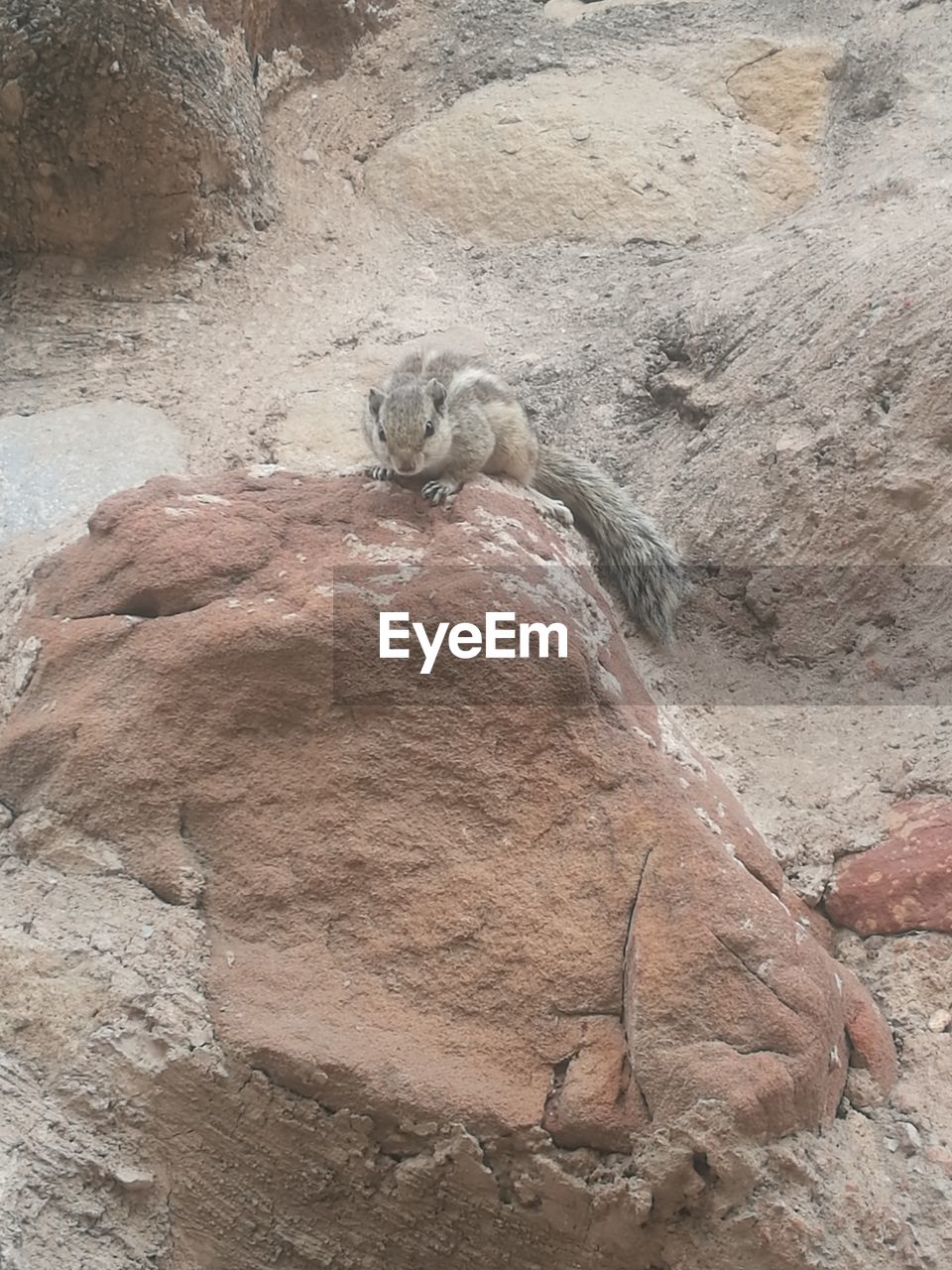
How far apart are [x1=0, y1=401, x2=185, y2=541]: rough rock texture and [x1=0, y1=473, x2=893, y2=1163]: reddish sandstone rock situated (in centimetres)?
62

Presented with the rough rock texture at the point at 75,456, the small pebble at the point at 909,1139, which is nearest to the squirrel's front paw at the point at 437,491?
the rough rock texture at the point at 75,456

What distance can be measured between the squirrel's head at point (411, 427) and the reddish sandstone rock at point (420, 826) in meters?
0.12

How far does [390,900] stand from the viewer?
258 cm

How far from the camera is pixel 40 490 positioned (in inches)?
145

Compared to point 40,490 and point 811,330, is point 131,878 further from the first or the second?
point 811,330

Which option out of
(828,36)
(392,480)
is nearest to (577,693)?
(392,480)

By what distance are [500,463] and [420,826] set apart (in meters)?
1.13

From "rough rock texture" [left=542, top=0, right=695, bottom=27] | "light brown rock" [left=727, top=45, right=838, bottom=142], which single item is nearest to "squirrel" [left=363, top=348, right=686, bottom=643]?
"light brown rock" [left=727, top=45, right=838, bottom=142]

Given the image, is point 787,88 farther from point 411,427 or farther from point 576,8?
point 411,427

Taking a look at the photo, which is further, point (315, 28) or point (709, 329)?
point (315, 28)

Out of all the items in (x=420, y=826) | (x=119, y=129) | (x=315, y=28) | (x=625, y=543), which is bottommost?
(x=420, y=826)

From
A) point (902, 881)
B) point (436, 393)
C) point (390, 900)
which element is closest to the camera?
point (390, 900)

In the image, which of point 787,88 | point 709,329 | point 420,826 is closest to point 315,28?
point 787,88

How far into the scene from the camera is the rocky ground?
2.99 m
